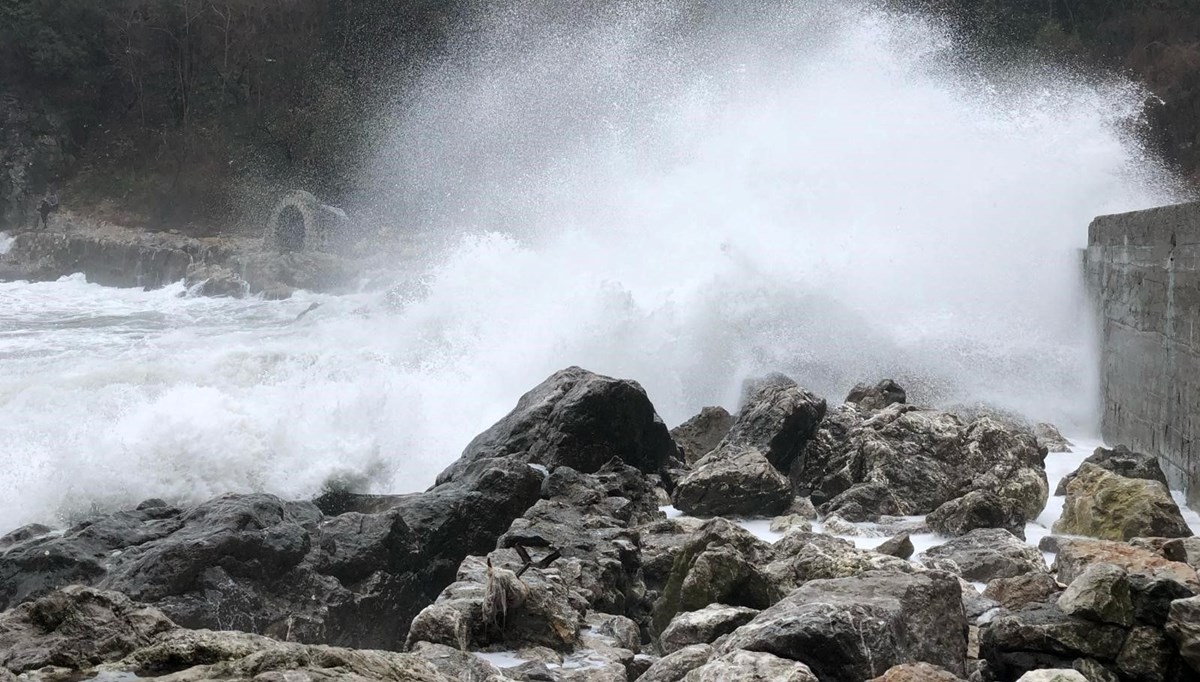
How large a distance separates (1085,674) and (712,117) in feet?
65.0

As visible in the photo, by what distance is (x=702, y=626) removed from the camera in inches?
171

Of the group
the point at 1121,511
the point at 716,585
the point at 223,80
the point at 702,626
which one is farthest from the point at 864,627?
the point at 223,80

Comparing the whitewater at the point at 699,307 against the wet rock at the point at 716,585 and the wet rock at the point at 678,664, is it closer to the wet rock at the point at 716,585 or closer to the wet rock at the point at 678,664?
the wet rock at the point at 716,585

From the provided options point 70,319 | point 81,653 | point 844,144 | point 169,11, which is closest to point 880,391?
point 81,653

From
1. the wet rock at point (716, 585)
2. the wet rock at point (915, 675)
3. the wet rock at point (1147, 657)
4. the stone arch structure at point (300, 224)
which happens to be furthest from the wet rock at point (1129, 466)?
the stone arch structure at point (300, 224)

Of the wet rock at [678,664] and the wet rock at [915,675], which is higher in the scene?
the wet rock at [915,675]

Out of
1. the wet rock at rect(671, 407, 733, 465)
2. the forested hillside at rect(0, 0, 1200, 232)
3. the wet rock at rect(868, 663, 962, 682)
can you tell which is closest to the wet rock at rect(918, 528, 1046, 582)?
the wet rock at rect(868, 663, 962, 682)

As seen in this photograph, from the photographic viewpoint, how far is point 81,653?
2.64m

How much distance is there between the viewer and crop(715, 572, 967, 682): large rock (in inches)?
140

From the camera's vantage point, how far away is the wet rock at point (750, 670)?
3.31 metres

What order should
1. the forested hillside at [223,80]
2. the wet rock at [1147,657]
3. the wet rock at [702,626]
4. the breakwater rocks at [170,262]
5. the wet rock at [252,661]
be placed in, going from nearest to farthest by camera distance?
1. the wet rock at [252,661]
2. the wet rock at [1147,657]
3. the wet rock at [702,626]
4. the breakwater rocks at [170,262]
5. the forested hillside at [223,80]

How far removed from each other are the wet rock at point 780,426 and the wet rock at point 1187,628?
4.11m

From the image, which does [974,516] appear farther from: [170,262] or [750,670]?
[170,262]

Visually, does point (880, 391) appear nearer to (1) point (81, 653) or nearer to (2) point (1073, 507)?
(2) point (1073, 507)
